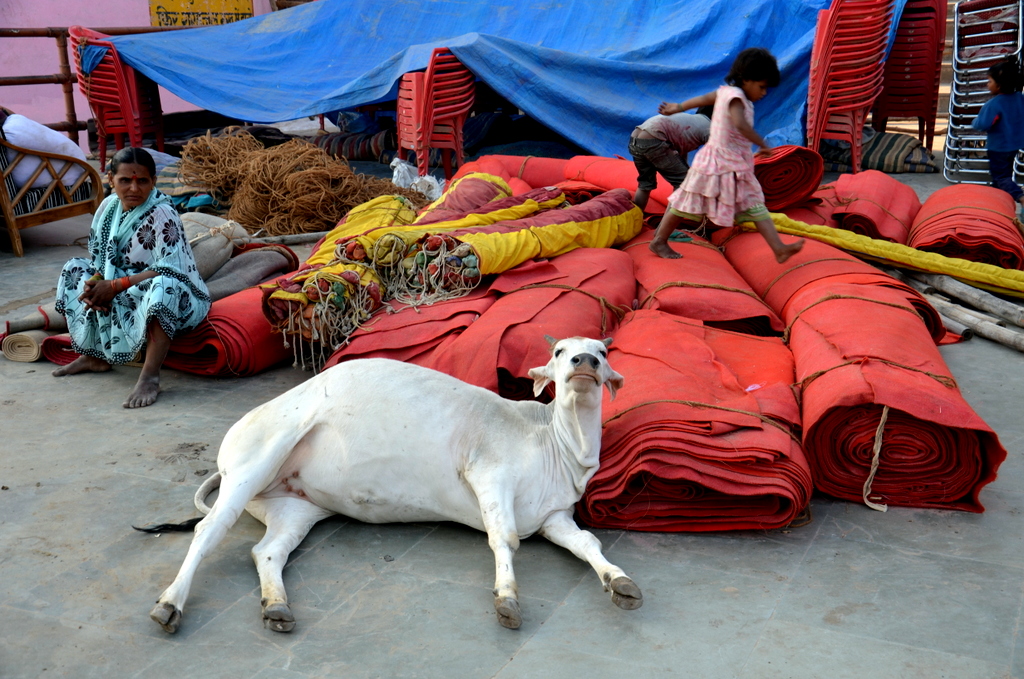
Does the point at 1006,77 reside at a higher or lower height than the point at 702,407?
higher

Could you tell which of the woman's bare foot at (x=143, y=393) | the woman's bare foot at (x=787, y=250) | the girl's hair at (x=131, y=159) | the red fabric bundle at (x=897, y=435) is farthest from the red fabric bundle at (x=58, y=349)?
the woman's bare foot at (x=787, y=250)

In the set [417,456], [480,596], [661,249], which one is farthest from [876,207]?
[480,596]

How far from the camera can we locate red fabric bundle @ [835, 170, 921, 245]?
21.6 ft

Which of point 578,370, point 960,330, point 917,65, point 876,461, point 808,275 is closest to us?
point 578,370

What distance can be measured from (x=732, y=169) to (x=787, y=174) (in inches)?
51.8

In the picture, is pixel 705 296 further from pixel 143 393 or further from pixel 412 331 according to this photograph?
pixel 143 393

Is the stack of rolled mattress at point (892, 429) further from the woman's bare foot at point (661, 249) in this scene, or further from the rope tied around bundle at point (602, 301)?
the woman's bare foot at point (661, 249)

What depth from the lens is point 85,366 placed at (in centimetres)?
504

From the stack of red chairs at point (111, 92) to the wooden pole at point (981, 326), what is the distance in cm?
873

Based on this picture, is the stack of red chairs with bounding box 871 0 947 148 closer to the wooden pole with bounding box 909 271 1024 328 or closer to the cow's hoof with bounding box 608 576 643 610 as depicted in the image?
the wooden pole with bounding box 909 271 1024 328

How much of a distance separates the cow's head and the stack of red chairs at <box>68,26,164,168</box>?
874 centimetres

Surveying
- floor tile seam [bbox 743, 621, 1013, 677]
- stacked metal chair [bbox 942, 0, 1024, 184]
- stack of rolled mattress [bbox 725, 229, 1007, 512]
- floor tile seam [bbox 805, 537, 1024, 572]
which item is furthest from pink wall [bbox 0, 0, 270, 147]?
floor tile seam [bbox 743, 621, 1013, 677]

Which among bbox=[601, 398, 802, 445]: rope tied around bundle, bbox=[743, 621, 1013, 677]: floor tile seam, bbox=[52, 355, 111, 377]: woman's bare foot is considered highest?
bbox=[601, 398, 802, 445]: rope tied around bundle

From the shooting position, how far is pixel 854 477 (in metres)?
3.60
